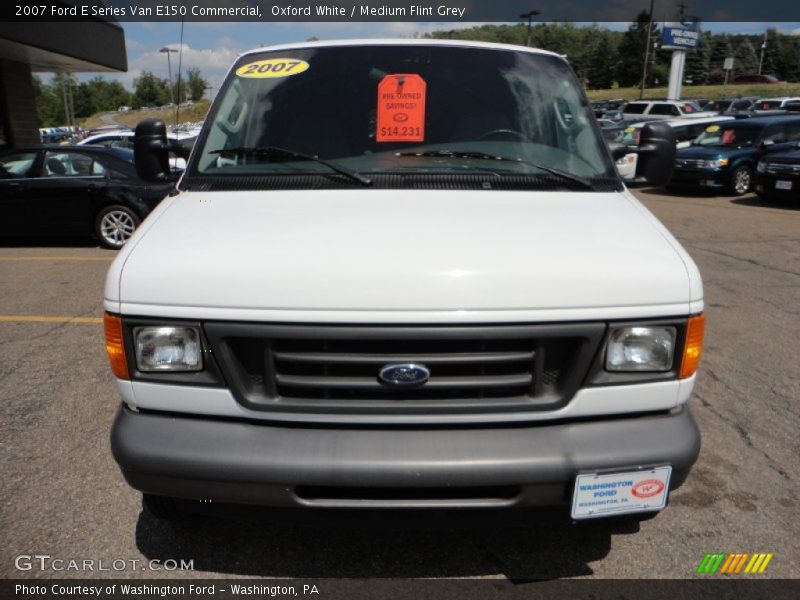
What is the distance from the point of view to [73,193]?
941cm

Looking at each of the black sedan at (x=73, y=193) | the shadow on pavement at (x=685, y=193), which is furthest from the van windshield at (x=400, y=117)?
the shadow on pavement at (x=685, y=193)

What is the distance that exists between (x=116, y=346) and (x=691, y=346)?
6.50 feet

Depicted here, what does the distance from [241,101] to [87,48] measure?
15.2 m

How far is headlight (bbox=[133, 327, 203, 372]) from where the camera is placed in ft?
7.39

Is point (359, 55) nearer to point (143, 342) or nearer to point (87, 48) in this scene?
point (143, 342)

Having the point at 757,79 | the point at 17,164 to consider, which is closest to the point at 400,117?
the point at 17,164

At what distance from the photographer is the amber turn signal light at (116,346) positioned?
2.29 m

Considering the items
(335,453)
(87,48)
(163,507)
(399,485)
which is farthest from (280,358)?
(87,48)

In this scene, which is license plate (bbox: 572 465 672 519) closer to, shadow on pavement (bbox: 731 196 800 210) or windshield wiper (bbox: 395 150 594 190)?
windshield wiper (bbox: 395 150 594 190)

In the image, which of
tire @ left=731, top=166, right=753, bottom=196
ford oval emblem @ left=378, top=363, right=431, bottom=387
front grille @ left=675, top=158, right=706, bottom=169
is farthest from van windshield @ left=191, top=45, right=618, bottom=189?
tire @ left=731, top=166, right=753, bottom=196

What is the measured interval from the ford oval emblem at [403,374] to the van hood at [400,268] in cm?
17

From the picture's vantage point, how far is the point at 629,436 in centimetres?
226

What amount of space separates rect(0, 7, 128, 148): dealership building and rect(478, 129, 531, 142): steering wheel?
13.1 m

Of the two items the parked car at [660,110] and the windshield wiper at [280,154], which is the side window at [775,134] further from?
the windshield wiper at [280,154]
